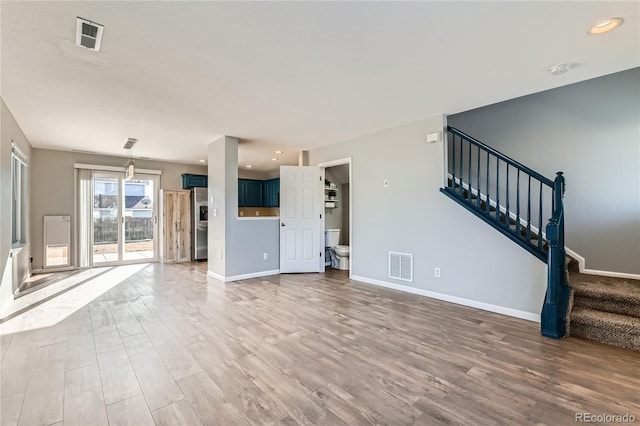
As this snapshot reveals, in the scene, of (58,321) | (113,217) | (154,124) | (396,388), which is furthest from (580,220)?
(113,217)

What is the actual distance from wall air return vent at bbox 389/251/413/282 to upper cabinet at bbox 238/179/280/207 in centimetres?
477

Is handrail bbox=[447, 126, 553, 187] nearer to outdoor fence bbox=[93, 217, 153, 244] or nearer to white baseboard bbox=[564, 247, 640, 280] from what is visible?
white baseboard bbox=[564, 247, 640, 280]

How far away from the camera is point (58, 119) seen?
3.93m

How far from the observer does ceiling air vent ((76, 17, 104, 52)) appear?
192cm

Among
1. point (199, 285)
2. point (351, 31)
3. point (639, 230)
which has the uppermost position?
point (351, 31)

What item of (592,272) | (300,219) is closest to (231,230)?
(300,219)

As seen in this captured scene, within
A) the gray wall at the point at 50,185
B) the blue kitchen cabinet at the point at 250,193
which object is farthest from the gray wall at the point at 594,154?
the gray wall at the point at 50,185

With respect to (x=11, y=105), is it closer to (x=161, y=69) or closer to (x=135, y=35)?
(x=161, y=69)

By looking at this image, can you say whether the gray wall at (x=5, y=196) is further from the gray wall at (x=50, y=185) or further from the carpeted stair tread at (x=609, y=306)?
the carpeted stair tread at (x=609, y=306)

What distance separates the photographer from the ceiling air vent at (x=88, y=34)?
6.31 feet

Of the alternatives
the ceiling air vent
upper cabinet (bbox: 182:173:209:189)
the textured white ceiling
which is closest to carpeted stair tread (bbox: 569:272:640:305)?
the textured white ceiling

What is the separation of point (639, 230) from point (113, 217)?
9309 mm

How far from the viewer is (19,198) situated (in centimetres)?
467

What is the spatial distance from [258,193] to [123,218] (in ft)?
11.8
